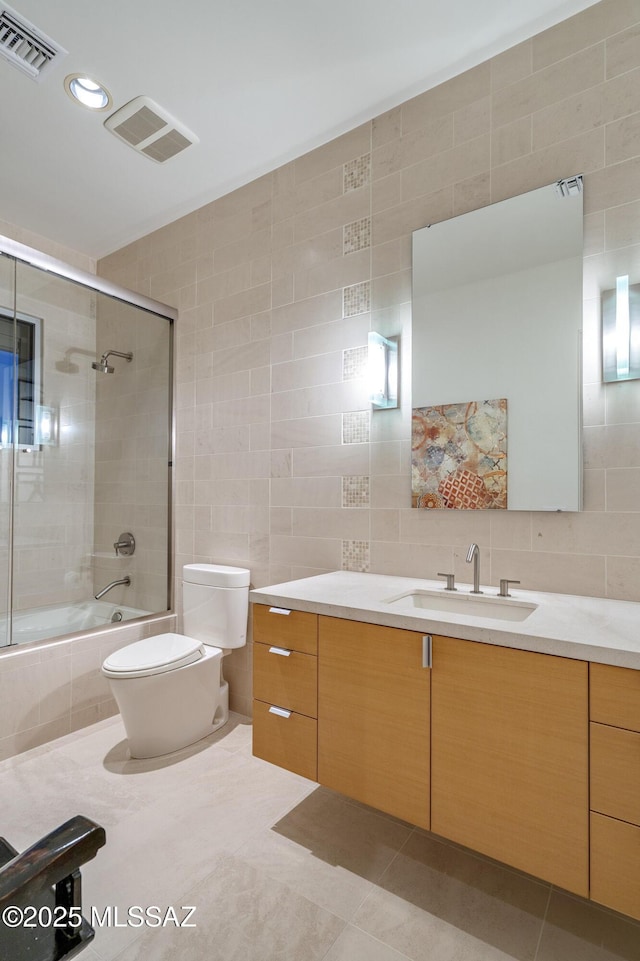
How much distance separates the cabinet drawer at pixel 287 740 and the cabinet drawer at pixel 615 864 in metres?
0.77

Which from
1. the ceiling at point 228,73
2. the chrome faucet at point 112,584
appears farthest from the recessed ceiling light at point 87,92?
the chrome faucet at point 112,584

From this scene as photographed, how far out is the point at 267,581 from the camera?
7.95 ft

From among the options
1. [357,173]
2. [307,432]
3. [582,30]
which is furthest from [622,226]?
[307,432]

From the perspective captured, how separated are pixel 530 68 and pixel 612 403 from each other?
1232 mm

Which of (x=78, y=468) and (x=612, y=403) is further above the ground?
(x=612, y=403)

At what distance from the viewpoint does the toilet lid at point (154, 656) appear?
6.68 ft

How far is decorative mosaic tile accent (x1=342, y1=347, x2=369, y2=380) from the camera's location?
2.12 meters

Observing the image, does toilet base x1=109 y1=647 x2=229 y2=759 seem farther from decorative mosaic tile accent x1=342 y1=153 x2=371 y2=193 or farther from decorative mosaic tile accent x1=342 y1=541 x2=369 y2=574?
decorative mosaic tile accent x1=342 y1=153 x2=371 y2=193

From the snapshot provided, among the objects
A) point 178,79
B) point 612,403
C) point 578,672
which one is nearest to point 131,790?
point 578,672

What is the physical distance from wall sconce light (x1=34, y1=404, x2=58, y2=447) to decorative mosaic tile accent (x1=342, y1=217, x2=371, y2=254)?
1.66 meters

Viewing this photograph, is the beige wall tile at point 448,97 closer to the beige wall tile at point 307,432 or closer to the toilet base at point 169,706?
the beige wall tile at point 307,432

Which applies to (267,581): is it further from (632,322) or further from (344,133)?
(344,133)

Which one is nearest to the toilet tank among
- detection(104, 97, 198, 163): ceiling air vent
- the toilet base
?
the toilet base

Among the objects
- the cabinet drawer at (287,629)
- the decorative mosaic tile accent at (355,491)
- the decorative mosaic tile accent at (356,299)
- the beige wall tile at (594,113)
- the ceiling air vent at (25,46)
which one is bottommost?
the cabinet drawer at (287,629)
